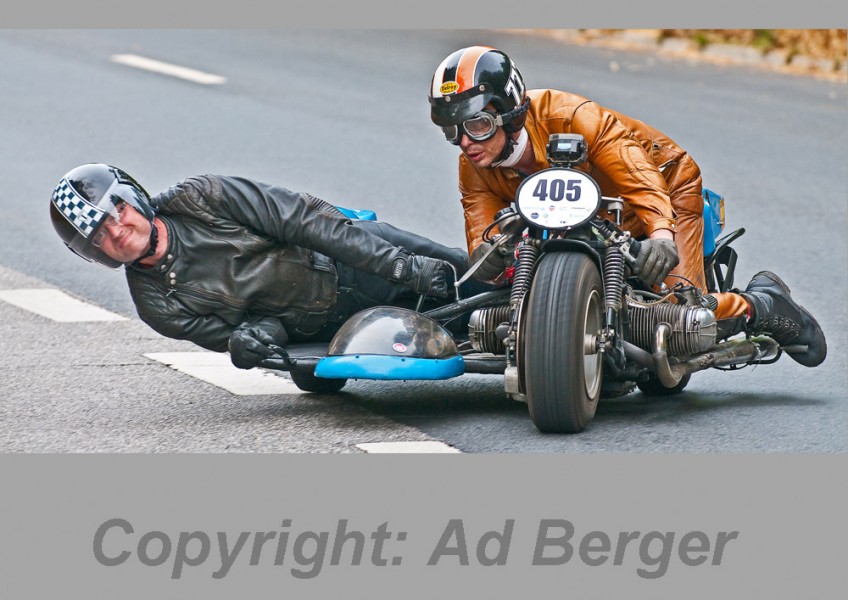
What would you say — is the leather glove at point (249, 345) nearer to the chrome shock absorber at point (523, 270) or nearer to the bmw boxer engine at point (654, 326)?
the bmw boxer engine at point (654, 326)

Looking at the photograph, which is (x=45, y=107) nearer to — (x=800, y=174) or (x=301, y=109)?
(x=301, y=109)

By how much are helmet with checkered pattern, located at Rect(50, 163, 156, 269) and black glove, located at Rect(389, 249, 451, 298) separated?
105 centimetres

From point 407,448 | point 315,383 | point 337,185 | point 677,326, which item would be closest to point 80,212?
point 315,383

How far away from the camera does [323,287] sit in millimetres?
6719

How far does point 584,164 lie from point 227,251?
156 centimetres

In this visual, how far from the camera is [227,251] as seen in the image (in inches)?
255

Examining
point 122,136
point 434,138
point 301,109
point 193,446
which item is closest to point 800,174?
point 434,138

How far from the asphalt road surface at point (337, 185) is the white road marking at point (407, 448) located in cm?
5

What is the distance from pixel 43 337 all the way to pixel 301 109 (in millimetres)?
6399

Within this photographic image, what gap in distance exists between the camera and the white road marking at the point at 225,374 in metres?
7.29

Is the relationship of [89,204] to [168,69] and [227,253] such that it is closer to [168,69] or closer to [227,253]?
[227,253]

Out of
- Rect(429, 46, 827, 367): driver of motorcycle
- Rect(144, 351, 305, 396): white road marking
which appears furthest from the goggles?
Rect(144, 351, 305, 396): white road marking

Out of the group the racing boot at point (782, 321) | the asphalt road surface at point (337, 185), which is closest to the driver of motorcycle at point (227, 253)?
the asphalt road surface at point (337, 185)

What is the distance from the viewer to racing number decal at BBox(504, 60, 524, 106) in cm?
631
